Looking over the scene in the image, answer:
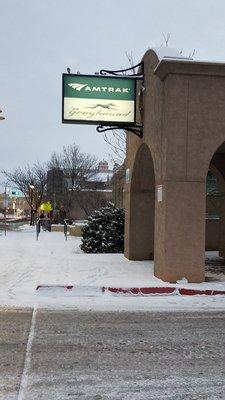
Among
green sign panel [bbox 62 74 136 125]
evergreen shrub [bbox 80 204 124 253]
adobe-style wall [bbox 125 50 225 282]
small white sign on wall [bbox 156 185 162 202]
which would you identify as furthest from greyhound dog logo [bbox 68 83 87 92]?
evergreen shrub [bbox 80 204 124 253]

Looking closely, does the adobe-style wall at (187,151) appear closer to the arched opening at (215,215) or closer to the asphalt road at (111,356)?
the arched opening at (215,215)

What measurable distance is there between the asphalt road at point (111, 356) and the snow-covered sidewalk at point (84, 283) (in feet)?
2.56

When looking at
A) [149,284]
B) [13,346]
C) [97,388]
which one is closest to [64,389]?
[97,388]

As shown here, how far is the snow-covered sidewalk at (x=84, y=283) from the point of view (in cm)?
927

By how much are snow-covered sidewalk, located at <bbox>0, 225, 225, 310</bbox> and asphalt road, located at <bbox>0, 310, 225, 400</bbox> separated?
78cm

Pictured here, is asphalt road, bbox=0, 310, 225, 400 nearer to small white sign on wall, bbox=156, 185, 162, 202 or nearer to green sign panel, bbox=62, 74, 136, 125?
small white sign on wall, bbox=156, 185, 162, 202

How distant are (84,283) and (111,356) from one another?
483 cm

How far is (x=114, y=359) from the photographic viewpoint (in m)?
5.84

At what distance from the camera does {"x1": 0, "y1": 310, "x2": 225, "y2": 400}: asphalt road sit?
484cm

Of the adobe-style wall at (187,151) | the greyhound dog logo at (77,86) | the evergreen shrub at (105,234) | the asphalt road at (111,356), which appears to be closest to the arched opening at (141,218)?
the evergreen shrub at (105,234)

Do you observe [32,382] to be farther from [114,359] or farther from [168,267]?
[168,267]

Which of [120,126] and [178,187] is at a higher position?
[120,126]

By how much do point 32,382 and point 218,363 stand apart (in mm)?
2104

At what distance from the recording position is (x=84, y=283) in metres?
10.8
